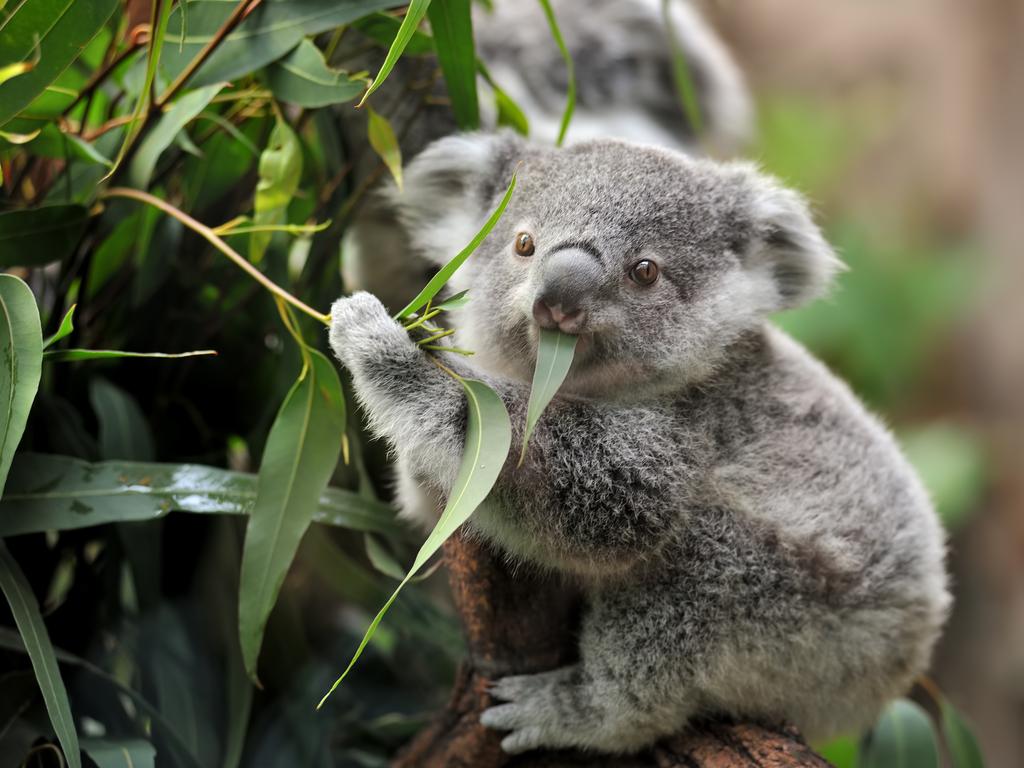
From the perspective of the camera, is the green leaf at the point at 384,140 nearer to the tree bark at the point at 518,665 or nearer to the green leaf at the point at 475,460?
the green leaf at the point at 475,460

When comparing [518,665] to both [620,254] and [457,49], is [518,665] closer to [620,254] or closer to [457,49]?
[620,254]

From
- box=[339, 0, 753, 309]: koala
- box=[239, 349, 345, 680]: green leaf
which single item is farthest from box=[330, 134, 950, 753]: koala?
box=[339, 0, 753, 309]: koala

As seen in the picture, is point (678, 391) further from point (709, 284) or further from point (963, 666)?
point (963, 666)

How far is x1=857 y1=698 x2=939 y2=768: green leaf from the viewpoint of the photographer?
2539mm

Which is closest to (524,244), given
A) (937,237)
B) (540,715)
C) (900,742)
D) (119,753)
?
(540,715)

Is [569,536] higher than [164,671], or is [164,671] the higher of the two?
[569,536]

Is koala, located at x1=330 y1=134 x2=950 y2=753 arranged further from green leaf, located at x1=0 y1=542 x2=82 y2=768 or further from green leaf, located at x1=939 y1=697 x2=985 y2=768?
green leaf, located at x1=0 y1=542 x2=82 y2=768

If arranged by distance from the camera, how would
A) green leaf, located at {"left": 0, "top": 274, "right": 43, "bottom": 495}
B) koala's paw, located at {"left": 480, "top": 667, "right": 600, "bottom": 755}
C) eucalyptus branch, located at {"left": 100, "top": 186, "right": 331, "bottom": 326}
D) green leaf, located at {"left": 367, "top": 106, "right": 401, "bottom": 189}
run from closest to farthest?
green leaf, located at {"left": 0, "top": 274, "right": 43, "bottom": 495}
eucalyptus branch, located at {"left": 100, "top": 186, "right": 331, "bottom": 326}
koala's paw, located at {"left": 480, "top": 667, "right": 600, "bottom": 755}
green leaf, located at {"left": 367, "top": 106, "right": 401, "bottom": 189}

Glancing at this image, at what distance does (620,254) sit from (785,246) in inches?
19.6

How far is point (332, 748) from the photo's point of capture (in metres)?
2.65

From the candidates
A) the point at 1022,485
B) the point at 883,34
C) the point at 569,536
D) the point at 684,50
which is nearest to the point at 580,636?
the point at 569,536

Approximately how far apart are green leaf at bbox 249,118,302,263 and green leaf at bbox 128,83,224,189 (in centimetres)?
16

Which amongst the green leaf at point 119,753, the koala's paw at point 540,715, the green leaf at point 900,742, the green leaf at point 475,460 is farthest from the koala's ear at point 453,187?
the green leaf at point 900,742

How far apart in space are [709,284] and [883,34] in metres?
7.52
